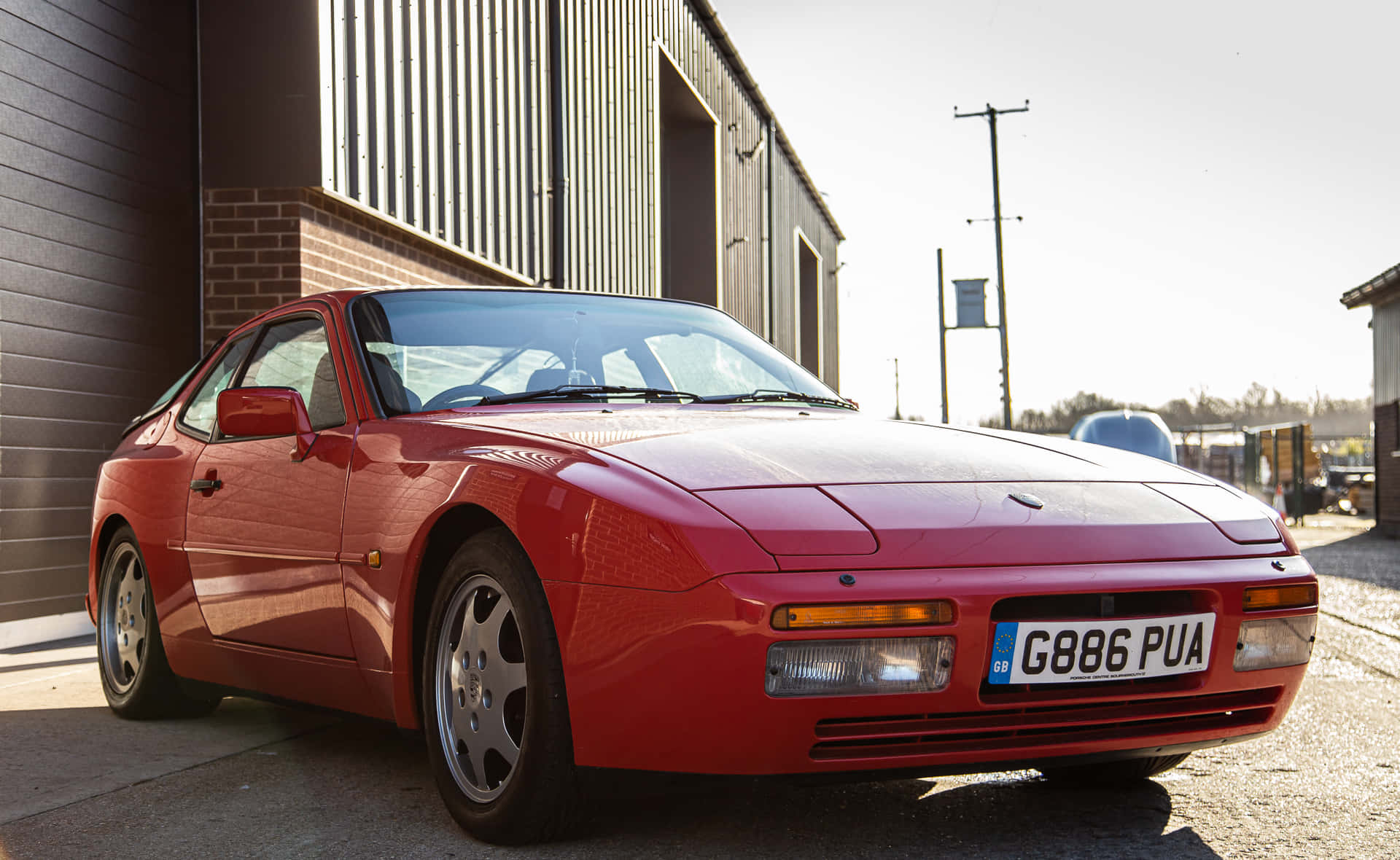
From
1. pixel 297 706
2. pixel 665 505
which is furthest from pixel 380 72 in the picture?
pixel 665 505

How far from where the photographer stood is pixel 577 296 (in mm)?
4223

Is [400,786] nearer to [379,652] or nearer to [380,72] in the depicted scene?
[379,652]

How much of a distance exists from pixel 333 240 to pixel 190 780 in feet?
16.3

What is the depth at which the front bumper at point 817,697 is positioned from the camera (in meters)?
2.46

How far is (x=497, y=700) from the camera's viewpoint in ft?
9.50

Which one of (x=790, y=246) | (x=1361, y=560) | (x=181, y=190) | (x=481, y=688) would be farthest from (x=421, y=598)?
(x=790, y=246)

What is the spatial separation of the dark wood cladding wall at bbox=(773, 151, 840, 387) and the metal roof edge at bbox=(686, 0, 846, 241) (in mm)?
161

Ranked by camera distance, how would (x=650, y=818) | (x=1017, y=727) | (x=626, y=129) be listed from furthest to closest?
(x=626, y=129) → (x=650, y=818) → (x=1017, y=727)

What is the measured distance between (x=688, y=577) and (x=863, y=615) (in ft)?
1.07

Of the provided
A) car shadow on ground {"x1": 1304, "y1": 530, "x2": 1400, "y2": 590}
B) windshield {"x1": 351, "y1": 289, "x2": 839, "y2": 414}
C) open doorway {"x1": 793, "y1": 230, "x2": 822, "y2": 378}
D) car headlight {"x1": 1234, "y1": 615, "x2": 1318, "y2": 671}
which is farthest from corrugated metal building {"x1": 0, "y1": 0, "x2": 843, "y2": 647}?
open doorway {"x1": 793, "y1": 230, "x2": 822, "y2": 378}

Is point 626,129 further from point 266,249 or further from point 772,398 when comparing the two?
point 772,398

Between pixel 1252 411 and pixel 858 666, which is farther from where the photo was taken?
pixel 1252 411

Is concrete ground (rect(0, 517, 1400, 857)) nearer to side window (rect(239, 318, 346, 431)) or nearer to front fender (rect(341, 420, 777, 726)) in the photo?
front fender (rect(341, 420, 777, 726))

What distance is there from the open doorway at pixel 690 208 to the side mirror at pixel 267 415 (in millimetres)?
16724
